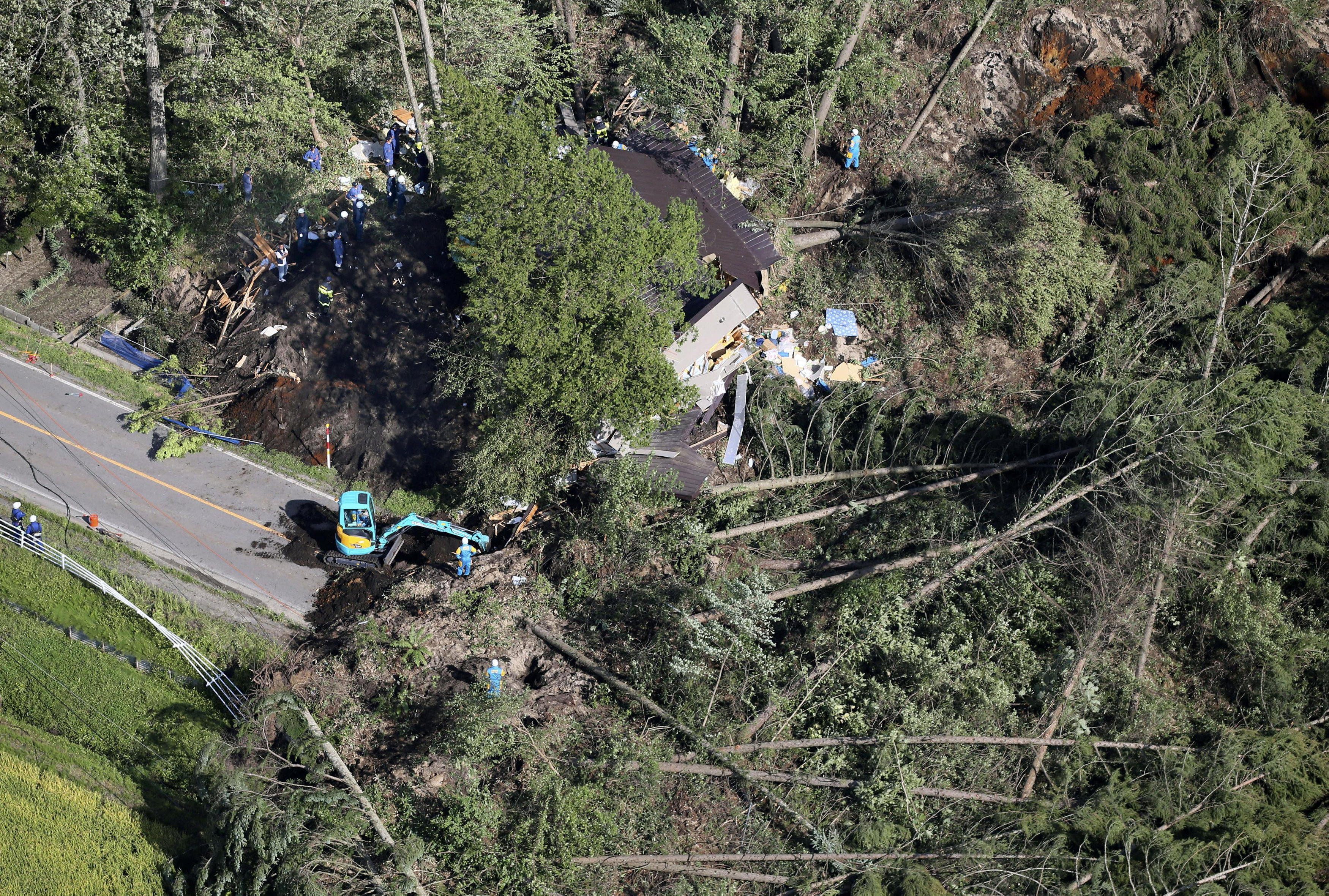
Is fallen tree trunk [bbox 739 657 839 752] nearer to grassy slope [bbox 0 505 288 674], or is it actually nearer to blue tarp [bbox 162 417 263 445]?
grassy slope [bbox 0 505 288 674]

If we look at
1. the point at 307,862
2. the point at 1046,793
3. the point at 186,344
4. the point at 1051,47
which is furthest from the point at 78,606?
the point at 1051,47

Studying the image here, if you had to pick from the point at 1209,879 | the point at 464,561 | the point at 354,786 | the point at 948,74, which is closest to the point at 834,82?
the point at 948,74

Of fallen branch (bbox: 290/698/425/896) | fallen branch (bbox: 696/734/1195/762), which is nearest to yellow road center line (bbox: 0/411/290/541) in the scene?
fallen branch (bbox: 290/698/425/896)

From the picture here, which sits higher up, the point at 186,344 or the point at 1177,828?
the point at 186,344

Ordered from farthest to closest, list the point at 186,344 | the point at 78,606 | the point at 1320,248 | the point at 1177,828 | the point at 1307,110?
the point at 1307,110, the point at 1320,248, the point at 186,344, the point at 78,606, the point at 1177,828

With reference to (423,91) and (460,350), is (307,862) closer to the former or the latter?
(460,350)

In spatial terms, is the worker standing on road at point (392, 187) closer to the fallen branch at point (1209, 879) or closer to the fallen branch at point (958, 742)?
the fallen branch at point (958, 742)
